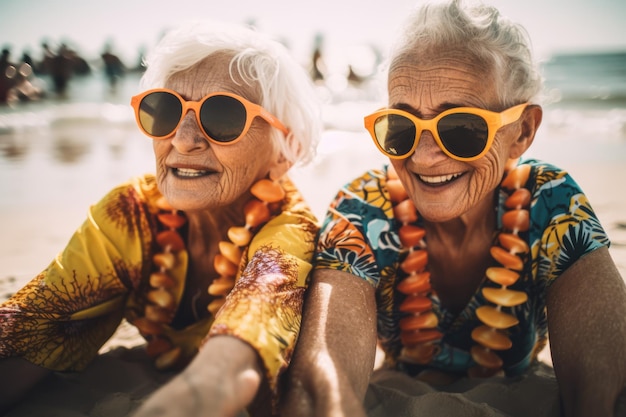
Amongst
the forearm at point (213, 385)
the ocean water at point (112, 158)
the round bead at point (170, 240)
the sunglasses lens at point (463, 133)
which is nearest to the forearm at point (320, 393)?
the forearm at point (213, 385)

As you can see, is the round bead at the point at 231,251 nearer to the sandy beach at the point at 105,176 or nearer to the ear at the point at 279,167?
the ear at the point at 279,167

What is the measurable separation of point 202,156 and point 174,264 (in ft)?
1.98

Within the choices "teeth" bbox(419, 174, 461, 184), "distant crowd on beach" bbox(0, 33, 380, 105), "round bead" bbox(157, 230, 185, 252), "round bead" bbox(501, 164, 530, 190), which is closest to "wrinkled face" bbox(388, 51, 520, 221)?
"teeth" bbox(419, 174, 461, 184)

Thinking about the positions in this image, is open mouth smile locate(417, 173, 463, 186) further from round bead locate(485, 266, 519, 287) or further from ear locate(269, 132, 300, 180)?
ear locate(269, 132, 300, 180)

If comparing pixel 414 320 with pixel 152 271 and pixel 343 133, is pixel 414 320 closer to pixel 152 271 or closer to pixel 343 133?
pixel 152 271

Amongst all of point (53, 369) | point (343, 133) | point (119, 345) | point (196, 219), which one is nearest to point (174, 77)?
point (196, 219)

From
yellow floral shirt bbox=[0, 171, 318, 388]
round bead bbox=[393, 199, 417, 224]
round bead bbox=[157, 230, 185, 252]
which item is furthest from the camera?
round bead bbox=[157, 230, 185, 252]

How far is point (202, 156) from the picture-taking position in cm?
231

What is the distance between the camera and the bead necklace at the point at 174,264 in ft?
7.70

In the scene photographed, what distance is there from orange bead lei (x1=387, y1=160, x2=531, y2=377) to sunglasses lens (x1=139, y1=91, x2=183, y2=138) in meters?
1.04

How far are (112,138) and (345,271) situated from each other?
28.6 ft

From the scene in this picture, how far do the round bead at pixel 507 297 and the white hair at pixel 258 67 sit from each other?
1.17 metres

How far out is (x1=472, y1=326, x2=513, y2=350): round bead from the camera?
7.32ft

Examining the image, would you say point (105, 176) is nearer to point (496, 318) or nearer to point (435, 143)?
point (435, 143)
